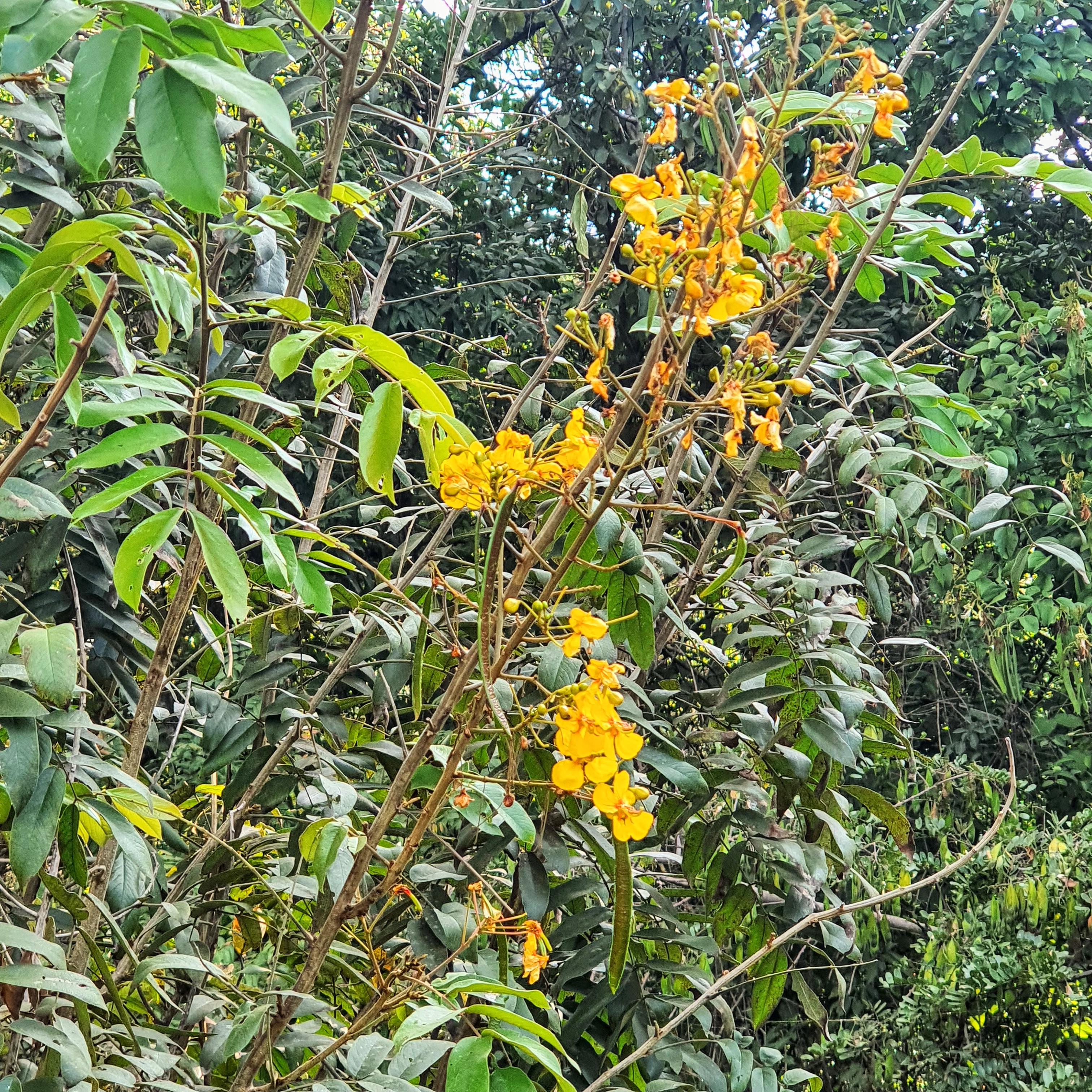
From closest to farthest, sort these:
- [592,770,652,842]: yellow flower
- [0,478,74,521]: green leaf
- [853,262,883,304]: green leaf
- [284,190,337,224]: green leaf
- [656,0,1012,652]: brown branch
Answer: [592,770,652,842]: yellow flower < [0,478,74,521]: green leaf < [284,190,337,224]: green leaf < [656,0,1012,652]: brown branch < [853,262,883,304]: green leaf

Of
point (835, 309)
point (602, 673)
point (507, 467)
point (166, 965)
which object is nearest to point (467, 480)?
point (507, 467)

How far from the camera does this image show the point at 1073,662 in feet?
8.25

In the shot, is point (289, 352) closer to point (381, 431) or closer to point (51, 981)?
point (381, 431)

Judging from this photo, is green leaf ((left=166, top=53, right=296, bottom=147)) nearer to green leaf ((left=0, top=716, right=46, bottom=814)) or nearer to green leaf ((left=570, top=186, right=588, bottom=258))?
green leaf ((left=0, top=716, right=46, bottom=814))

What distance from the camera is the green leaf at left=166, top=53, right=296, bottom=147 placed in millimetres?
356

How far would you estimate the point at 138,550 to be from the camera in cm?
51

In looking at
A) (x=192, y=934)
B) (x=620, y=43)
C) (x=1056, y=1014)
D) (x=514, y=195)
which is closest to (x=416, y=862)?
(x=192, y=934)

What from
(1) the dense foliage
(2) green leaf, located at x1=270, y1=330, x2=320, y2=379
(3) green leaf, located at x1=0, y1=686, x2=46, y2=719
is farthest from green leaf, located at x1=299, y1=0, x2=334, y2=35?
(3) green leaf, located at x1=0, y1=686, x2=46, y2=719

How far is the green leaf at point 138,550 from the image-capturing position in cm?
50

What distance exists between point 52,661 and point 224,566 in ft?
0.33

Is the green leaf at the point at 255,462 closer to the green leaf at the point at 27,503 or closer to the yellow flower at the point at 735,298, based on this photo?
the green leaf at the point at 27,503

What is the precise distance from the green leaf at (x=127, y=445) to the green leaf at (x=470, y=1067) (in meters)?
0.30

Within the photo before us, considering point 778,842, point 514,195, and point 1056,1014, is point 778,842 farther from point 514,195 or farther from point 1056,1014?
point 514,195

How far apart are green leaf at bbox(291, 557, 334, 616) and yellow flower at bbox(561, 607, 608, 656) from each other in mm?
191
